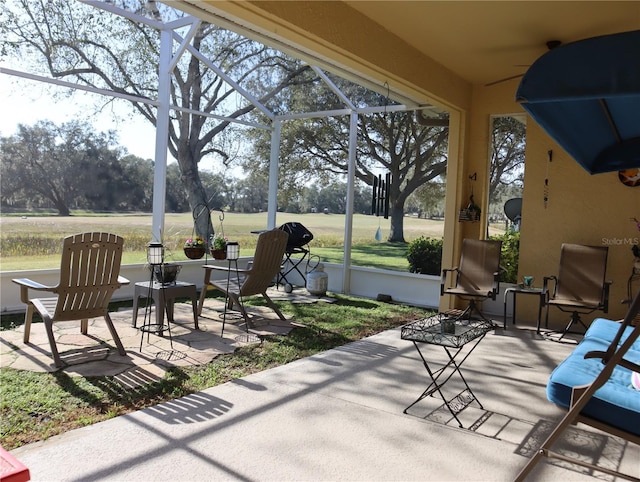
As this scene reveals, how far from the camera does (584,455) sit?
287 centimetres

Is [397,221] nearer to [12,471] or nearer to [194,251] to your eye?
[194,251]

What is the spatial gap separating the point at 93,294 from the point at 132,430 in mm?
1754

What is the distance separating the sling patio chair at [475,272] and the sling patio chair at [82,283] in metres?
3.85

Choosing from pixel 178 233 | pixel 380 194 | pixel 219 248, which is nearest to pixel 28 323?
pixel 219 248

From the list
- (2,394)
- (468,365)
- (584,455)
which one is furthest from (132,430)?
(468,365)

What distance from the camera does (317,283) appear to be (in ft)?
25.8

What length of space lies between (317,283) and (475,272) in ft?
7.94

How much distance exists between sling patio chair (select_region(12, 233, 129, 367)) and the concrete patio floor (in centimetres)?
144

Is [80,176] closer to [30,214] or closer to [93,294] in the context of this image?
[30,214]

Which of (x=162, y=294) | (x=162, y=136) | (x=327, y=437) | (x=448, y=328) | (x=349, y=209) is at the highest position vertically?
(x=162, y=136)

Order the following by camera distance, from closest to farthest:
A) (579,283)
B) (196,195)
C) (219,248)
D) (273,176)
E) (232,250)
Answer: (232,250) → (579,283) → (219,248) → (196,195) → (273,176)

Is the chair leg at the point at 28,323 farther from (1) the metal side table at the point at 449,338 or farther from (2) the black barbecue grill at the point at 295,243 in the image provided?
(2) the black barbecue grill at the point at 295,243

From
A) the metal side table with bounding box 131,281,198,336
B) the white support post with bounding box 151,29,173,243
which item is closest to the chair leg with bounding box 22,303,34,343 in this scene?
the metal side table with bounding box 131,281,198,336

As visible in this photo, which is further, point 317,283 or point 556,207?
point 317,283
